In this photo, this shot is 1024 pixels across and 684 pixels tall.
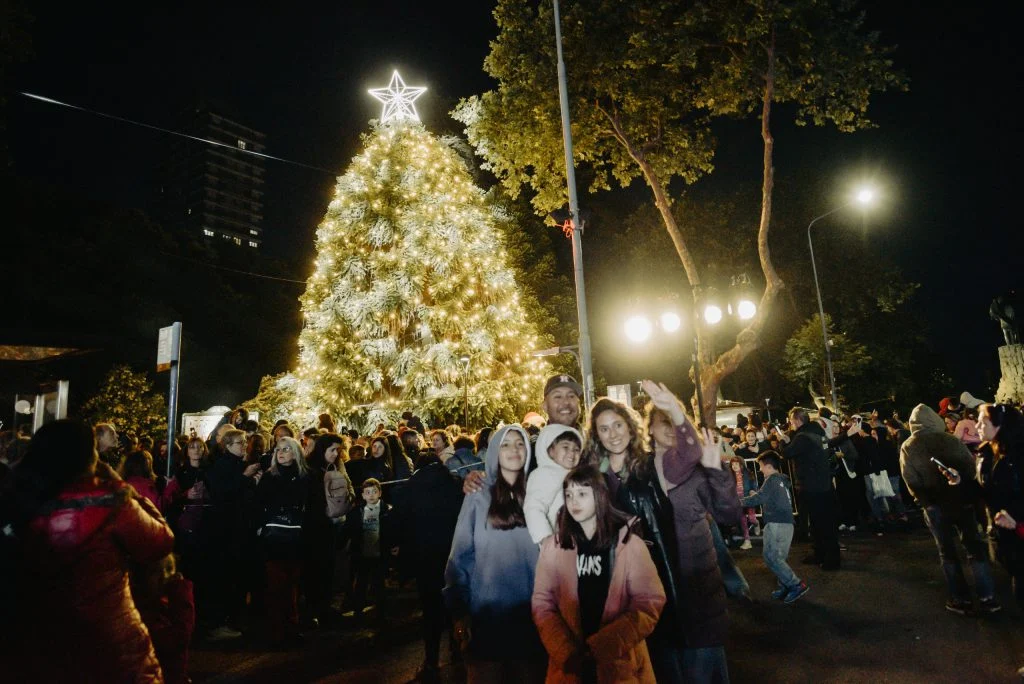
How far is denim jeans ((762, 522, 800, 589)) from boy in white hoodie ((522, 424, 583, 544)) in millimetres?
4228

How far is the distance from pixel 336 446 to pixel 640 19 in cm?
1248

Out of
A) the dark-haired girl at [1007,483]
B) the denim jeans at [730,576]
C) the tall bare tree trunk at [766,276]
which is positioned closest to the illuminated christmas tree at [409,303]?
the tall bare tree trunk at [766,276]

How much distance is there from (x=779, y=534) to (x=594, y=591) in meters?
4.67

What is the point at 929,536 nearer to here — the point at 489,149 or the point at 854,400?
the point at 489,149

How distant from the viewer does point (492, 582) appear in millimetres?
3252

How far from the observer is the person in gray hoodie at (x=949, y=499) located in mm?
5453

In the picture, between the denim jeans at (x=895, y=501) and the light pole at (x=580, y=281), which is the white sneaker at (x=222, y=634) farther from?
the denim jeans at (x=895, y=501)

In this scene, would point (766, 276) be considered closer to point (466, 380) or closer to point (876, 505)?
point (876, 505)

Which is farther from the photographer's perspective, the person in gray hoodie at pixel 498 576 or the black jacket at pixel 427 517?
the black jacket at pixel 427 517

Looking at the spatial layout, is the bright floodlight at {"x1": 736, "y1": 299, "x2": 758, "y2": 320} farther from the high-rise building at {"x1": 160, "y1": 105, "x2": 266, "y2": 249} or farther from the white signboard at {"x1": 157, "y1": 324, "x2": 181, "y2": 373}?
the high-rise building at {"x1": 160, "y1": 105, "x2": 266, "y2": 249}

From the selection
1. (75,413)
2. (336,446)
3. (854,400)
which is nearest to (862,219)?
(854,400)

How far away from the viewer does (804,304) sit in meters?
29.2

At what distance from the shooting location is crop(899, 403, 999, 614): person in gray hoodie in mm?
5453

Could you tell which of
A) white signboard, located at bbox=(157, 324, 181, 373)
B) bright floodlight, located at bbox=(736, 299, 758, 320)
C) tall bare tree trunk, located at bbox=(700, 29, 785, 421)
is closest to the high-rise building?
Result: tall bare tree trunk, located at bbox=(700, 29, 785, 421)
